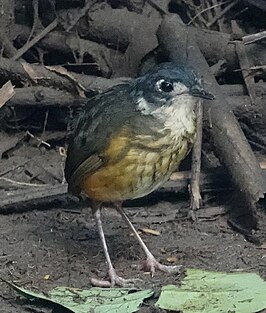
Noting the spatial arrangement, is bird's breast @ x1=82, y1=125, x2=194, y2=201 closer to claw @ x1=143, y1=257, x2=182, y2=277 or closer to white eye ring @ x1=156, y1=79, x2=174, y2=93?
white eye ring @ x1=156, y1=79, x2=174, y2=93

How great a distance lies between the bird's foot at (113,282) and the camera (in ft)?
19.3

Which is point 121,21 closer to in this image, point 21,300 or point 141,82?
point 141,82

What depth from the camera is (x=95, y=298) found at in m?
5.62

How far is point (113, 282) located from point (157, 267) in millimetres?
330

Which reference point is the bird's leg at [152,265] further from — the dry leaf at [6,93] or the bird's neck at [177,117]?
the dry leaf at [6,93]

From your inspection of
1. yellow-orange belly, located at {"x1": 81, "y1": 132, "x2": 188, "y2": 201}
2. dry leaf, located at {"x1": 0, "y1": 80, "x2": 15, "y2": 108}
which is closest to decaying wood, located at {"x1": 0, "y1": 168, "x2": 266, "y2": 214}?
dry leaf, located at {"x1": 0, "y1": 80, "x2": 15, "y2": 108}

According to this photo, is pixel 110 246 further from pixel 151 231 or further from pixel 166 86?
pixel 166 86

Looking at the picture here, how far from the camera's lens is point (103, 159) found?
5.81m

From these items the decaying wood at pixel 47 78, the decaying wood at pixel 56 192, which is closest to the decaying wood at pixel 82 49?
the decaying wood at pixel 47 78

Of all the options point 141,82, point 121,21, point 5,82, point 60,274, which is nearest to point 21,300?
point 60,274

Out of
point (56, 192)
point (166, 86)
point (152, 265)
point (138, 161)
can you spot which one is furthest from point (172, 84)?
point (56, 192)

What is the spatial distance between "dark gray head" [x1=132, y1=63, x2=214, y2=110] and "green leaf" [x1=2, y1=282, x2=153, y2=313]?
104 centimetres

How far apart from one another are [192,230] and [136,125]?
119cm

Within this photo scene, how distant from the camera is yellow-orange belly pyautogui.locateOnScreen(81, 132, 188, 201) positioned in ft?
18.8
